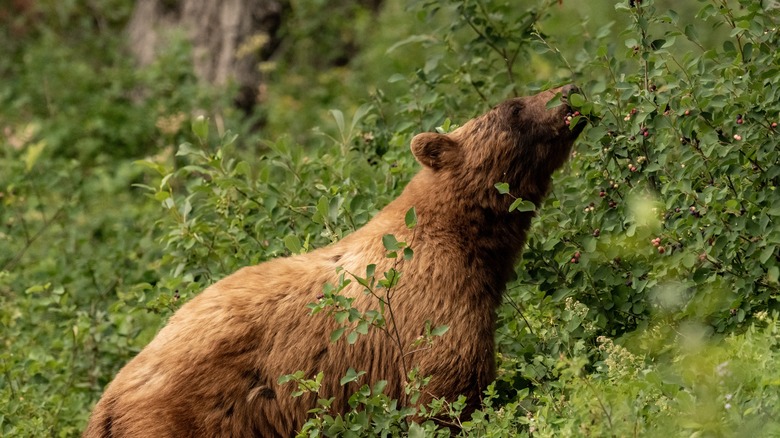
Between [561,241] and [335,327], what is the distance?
1.33 meters

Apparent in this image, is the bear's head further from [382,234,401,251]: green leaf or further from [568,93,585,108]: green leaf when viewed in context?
[382,234,401,251]: green leaf

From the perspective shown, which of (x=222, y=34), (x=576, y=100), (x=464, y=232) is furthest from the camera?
(x=222, y=34)

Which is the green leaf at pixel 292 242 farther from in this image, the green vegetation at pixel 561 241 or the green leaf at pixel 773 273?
the green leaf at pixel 773 273

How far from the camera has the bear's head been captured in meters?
5.85

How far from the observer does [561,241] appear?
581 cm

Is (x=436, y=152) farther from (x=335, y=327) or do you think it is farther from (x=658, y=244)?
(x=658, y=244)

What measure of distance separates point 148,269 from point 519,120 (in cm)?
307

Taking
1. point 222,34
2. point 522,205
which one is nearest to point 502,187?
point 522,205

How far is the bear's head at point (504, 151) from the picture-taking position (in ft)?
19.2

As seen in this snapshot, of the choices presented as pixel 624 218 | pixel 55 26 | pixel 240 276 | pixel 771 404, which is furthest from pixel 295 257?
pixel 55 26

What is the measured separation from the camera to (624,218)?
5.54m

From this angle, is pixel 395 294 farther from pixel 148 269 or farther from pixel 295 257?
pixel 148 269

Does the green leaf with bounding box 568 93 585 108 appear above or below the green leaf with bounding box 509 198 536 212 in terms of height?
above

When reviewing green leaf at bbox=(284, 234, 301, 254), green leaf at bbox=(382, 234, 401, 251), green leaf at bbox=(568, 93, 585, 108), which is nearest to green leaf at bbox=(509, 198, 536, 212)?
green leaf at bbox=(568, 93, 585, 108)
